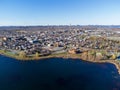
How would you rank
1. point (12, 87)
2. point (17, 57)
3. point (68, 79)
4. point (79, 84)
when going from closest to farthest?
point (12, 87), point (79, 84), point (68, 79), point (17, 57)

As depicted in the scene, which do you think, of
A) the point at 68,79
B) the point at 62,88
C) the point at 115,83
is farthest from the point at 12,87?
the point at 115,83

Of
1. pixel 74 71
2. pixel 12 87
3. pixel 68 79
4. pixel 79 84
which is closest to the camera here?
pixel 12 87

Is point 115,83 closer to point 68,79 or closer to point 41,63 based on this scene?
point 68,79

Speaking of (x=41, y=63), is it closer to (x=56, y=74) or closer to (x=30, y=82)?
(x=56, y=74)

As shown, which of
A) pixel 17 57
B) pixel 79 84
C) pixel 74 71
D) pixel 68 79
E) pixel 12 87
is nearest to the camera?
pixel 12 87

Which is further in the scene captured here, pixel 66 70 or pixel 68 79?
pixel 66 70

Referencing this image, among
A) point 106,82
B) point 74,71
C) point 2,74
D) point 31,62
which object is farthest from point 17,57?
point 106,82

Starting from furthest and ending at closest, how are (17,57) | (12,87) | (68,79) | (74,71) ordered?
(17,57) < (74,71) < (68,79) < (12,87)
